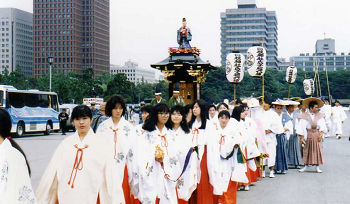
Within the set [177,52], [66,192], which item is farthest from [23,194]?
[177,52]

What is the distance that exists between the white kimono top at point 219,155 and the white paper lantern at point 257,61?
31.1 feet

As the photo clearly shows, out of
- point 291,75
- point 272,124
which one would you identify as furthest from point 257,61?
point 291,75

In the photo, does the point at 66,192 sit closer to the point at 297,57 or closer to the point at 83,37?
the point at 83,37

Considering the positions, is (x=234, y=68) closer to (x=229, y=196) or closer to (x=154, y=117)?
(x=229, y=196)

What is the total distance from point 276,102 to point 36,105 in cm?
2051

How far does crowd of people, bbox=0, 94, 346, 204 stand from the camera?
14.4ft

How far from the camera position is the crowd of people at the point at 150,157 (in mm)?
4391

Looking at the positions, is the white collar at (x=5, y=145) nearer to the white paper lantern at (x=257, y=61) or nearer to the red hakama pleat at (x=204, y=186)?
the red hakama pleat at (x=204, y=186)

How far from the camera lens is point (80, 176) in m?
4.44

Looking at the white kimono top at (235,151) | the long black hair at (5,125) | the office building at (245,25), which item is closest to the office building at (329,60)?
the office building at (245,25)

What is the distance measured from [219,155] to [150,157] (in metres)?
1.76

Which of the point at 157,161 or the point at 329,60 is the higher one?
the point at 329,60

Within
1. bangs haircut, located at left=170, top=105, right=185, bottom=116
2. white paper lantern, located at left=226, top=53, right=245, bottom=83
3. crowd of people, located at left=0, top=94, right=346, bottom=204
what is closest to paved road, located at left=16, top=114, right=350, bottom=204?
crowd of people, located at left=0, top=94, right=346, bottom=204

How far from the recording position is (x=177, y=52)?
22578 mm
